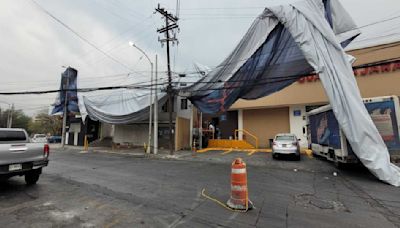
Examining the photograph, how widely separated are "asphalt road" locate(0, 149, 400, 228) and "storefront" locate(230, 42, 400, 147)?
12.2m

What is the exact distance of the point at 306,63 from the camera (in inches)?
433

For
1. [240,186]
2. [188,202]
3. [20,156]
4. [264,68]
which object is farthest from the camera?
[264,68]

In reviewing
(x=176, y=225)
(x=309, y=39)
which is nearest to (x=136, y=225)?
(x=176, y=225)

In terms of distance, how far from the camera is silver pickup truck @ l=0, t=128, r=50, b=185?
589cm

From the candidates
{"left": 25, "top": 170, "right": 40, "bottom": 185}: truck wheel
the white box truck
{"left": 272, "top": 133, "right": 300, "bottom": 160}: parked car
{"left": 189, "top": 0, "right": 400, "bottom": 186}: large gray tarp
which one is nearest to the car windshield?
{"left": 272, "top": 133, "right": 300, "bottom": 160}: parked car

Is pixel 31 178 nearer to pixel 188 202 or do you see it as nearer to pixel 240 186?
pixel 188 202

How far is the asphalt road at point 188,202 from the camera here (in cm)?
424

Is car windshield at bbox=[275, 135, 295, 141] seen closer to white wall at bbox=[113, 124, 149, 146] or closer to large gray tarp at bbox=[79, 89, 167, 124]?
large gray tarp at bbox=[79, 89, 167, 124]

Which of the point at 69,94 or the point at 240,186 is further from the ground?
the point at 69,94

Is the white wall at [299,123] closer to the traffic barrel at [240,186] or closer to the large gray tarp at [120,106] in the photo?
the large gray tarp at [120,106]

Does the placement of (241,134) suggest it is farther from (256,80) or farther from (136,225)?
(136,225)

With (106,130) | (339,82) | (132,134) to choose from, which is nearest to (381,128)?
(339,82)

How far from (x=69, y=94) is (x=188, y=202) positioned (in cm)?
2662

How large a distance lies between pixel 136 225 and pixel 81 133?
1125 inches
